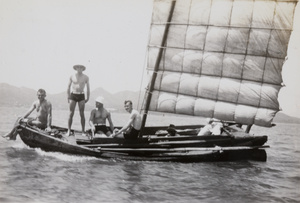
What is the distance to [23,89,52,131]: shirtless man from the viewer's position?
30.6ft

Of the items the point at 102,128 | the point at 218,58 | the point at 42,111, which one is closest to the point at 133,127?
the point at 102,128

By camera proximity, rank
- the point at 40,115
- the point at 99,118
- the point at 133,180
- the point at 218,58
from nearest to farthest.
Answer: the point at 133,180 → the point at 99,118 → the point at 40,115 → the point at 218,58

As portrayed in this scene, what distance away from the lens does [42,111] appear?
949 cm

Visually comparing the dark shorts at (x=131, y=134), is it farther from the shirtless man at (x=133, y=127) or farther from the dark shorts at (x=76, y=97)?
the dark shorts at (x=76, y=97)

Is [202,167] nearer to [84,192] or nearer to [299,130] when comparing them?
[299,130]

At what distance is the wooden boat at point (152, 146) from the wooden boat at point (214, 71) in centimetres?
3

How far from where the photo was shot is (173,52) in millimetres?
10195

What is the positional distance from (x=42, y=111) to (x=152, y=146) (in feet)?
11.0

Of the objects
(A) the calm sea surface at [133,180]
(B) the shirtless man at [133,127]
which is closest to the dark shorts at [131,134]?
(B) the shirtless man at [133,127]

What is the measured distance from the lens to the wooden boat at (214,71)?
30.2 ft

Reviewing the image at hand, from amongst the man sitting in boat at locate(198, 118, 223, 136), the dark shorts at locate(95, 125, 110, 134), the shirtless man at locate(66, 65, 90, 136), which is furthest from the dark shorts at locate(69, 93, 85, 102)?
the man sitting in boat at locate(198, 118, 223, 136)

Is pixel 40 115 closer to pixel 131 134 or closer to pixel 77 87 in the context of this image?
pixel 77 87

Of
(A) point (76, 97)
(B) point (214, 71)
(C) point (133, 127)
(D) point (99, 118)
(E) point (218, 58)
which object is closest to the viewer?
(C) point (133, 127)

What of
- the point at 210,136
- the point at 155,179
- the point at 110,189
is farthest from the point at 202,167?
the point at 110,189
